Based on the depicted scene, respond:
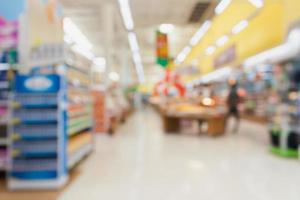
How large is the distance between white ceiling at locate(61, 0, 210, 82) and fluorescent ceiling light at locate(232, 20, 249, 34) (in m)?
1.56

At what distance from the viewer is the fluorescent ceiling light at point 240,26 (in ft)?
32.6


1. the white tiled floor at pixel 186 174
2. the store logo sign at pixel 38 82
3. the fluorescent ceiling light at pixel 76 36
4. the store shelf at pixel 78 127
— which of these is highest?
the fluorescent ceiling light at pixel 76 36

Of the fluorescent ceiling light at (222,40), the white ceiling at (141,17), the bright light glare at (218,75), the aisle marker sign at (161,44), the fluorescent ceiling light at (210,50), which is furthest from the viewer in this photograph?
the fluorescent ceiling light at (210,50)

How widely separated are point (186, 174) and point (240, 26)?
8124 mm

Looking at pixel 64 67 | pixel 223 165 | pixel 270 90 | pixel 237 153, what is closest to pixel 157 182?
pixel 223 165

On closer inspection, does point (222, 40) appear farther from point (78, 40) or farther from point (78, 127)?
point (78, 127)

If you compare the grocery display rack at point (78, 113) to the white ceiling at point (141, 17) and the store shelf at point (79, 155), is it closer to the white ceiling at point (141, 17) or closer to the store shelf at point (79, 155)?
the store shelf at point (79, 155)

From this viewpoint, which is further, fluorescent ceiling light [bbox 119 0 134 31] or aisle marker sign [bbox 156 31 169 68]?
aisle marker sign [bbox 156 31 169 68]

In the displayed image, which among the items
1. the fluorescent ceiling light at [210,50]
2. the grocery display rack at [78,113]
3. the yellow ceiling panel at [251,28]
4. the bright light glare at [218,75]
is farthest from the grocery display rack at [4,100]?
the fluorescent ceiling light at [210,50]

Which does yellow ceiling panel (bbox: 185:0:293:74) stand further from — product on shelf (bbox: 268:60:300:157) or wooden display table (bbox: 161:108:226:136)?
wooden display table (bbox: 161:108:226:136)

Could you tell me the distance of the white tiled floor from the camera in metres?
3.05

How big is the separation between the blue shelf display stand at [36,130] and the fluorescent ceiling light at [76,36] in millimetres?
7154

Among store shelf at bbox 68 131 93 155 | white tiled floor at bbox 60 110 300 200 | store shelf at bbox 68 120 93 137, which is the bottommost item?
white tiled floor at bbox 60 110 300 200

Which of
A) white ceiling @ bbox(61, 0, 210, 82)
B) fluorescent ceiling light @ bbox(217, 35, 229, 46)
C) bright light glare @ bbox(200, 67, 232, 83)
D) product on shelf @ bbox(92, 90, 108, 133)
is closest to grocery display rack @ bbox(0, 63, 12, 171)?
white ceiling @ bbox(61, 0, 210, 82)
